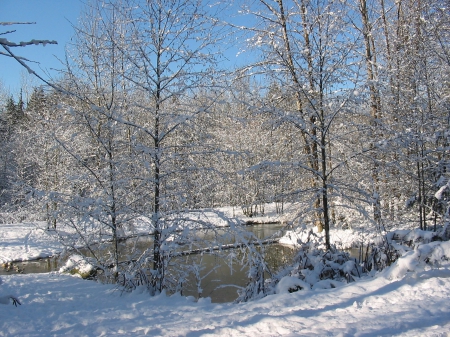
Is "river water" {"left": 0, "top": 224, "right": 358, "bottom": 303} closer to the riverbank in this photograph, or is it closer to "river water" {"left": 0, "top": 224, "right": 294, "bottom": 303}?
"river water" {"left": 0, "top": 224, "right": 294, "bottom": 303}

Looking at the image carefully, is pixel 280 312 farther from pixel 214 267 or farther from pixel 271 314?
pixel 214 267

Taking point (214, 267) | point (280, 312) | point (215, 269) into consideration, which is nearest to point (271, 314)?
point (280, 312)

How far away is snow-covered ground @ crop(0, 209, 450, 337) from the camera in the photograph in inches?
106

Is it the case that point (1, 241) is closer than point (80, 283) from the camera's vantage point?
No

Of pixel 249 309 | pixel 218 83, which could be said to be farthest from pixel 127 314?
pixel 218 83

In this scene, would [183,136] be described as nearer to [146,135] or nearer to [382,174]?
[146,135]

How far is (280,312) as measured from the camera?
3230 millimetres

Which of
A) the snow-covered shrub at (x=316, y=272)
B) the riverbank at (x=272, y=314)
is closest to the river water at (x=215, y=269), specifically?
the snow-covered shrub at (x=316, y=272)

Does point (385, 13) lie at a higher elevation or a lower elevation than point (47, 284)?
higher

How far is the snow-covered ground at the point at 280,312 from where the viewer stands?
8.83 feet

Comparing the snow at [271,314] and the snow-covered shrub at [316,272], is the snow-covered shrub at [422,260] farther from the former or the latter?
the snow-covered shrub at [316,272]

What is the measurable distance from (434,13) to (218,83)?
5057 mm

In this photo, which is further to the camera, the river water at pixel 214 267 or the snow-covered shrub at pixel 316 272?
the river water at pixel 214 267

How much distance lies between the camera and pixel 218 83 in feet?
17.9
